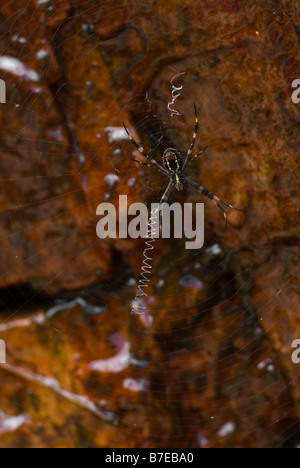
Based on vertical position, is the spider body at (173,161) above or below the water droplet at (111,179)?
above

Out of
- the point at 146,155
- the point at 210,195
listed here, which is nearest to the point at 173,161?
the point at 146,155

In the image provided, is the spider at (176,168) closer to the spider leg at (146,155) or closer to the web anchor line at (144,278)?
the spider leg at (146,155)

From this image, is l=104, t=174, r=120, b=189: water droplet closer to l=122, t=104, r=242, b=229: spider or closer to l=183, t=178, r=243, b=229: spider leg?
l=122, t=104, r=242, b=229: spider

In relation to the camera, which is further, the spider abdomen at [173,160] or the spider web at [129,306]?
the spider abdomen at [173,160]

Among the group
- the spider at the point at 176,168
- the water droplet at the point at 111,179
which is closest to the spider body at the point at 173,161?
the spider at the point at 176,168

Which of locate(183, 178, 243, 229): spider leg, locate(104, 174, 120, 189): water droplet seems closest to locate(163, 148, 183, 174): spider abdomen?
locate(183, 178, 243, 229): spider leg

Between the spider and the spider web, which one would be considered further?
the spider

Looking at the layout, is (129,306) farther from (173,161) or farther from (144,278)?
Answer: (173,161)
